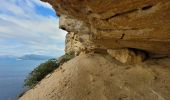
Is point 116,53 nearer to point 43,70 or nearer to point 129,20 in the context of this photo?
point 129,20

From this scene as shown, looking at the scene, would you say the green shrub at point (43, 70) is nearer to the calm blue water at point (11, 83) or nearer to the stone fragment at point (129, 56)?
the calm blue water at point (11, 83)

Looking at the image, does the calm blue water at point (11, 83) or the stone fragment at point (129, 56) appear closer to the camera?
the stone fragment at point (129, 56)

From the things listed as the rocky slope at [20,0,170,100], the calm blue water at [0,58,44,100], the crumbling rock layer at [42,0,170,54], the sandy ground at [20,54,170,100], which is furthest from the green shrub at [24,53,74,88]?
the crumbling rock layer at [42,0,170,54]

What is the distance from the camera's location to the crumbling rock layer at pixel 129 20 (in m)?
11.3

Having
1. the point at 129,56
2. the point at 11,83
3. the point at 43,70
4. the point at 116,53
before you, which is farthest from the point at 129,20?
the point at 11,83

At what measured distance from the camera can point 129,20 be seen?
1276 centimetres

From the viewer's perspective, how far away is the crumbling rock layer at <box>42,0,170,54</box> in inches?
447

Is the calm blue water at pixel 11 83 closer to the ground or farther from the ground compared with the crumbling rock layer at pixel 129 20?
closer to the ground

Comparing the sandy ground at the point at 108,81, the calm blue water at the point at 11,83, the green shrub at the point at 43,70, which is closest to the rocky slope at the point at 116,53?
the sandy ground at the point at 108,81

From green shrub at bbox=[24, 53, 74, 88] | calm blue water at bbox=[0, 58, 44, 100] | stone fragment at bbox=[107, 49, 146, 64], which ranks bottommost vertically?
calm blue water at bbox=[0, 58, 44, 100]

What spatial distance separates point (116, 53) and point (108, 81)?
2.33m

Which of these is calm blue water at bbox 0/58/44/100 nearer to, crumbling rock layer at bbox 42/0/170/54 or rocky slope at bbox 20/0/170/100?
rocky slope at bbox 20/0/170/100

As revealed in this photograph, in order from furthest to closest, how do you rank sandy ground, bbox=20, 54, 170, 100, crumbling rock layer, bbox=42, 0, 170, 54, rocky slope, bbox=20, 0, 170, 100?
1. sandy ground, bbox=20, 54, 170, 100
2. rocky slope, bbox=20, 0, 170, 100
3. crumbling rock layer, bbox=42, 0, 170, 54

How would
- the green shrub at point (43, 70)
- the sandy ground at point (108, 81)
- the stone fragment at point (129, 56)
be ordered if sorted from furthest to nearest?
1. the green shrub at point (43, 70)
2. the stone fragment at point (129, 56)
3. the sandy ground at point (108, 81)
